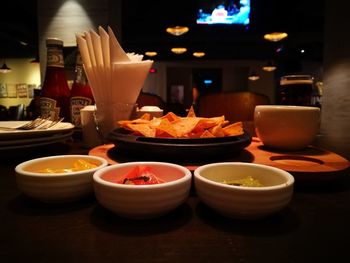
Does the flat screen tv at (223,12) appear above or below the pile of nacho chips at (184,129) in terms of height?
above

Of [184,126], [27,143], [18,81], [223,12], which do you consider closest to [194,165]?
[184,126]

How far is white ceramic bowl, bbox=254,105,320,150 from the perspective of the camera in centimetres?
84

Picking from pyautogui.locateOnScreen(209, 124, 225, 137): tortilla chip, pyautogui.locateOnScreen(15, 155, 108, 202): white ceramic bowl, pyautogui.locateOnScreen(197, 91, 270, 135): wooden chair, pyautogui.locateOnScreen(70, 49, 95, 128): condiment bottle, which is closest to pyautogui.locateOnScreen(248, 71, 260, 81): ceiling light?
pyautogui.locateOnScreen(197, 91, 270, 135): wooden chair

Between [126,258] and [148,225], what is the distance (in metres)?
0.09

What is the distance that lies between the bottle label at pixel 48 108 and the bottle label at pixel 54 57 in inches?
5.9

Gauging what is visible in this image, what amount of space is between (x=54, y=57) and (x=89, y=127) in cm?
34

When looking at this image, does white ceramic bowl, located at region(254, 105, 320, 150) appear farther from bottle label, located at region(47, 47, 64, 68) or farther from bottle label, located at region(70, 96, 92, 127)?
bottle label, located at region(47, 47, 64, 68)

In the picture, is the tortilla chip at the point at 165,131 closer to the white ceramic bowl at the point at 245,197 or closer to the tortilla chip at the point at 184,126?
the tortilla chip at the point at 184,126

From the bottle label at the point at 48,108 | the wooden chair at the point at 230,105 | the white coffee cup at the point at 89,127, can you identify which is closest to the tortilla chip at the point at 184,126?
the white coffee cup at the point at 89,127

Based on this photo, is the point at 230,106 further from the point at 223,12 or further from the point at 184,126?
the point at 223,12

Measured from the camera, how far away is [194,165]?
66cm

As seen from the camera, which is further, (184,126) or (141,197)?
(184,126)

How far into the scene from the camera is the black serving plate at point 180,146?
64 centimetres

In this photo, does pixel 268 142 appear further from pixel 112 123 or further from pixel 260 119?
pixel 112 123
